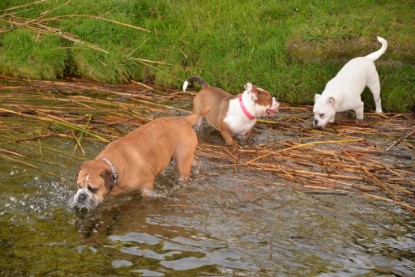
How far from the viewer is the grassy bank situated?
11.6 meters

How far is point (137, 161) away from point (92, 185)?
89 centimetres

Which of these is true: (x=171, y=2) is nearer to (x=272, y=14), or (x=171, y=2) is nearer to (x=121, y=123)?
(x=272, y=14)

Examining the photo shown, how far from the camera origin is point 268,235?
6.41 m

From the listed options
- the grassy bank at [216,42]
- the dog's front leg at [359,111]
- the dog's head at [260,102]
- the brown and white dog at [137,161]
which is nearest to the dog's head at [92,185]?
the brown and white dog at [137,161]

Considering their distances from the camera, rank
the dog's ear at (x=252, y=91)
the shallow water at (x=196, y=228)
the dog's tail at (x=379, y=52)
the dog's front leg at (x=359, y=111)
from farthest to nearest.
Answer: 1. the dog's tail at (x=379, y=52)
2. the dog's front leg at (x=359, y=111)
3. the dog's ear at (x=252, y=91)
4. the shallow water at (x=196, y=228)

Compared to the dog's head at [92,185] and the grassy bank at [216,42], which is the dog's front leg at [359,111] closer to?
the grassy bank at [216,42]

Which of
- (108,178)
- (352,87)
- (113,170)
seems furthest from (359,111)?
(108,178)

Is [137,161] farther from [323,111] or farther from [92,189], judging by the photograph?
[323,111]

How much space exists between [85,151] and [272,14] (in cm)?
600

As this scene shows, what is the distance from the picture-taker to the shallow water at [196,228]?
571cm

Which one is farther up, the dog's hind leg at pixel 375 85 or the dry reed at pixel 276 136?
the dog's hind leg at pixel 375 85

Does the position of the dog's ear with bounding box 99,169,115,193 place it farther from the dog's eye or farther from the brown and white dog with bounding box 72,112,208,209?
the dog's eye

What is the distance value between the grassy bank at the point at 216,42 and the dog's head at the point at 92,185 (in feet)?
18.5

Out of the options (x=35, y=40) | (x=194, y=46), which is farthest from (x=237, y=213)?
(x=35, y=40)
